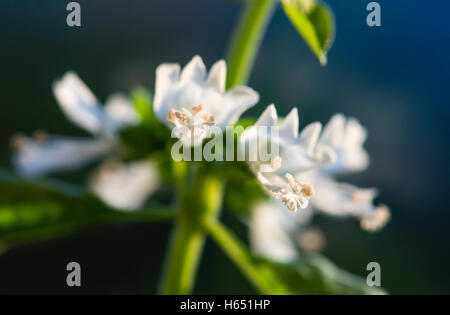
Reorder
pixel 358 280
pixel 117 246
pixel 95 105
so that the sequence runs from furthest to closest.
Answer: pixel 117 246 → pixel 95 105 → pixel 358 280

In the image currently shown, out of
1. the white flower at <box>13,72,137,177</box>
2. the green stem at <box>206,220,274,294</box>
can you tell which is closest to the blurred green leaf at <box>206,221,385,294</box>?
the green stem at <box>206,220,274,294</box>

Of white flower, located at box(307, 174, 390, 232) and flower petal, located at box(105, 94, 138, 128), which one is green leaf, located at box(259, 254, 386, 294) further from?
flower petal, located at box(105, 94, 138, 128)

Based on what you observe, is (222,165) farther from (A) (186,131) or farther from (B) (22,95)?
(B) (22,95)

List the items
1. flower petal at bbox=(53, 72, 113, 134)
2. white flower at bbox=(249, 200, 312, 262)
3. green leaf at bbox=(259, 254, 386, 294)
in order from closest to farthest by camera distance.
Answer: green leaf at bbox=(259, 254, 386, 294) → flower petal at bbox=(53, 72, 113, 134) → white flower at bbox=(249, 200, 312, 262)

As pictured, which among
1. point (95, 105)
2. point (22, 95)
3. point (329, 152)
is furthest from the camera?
point (22, 95)

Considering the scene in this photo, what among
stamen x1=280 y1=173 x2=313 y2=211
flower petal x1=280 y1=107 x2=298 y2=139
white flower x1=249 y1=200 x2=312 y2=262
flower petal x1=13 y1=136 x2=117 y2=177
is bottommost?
stamen x1=280 y1=173 x2=313 y2=211

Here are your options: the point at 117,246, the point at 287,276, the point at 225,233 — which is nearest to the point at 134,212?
the point at 225,233

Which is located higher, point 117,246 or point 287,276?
point 117,246

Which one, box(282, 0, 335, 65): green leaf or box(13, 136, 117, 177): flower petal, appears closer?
box(282, 0, 335, 65): green leaf
